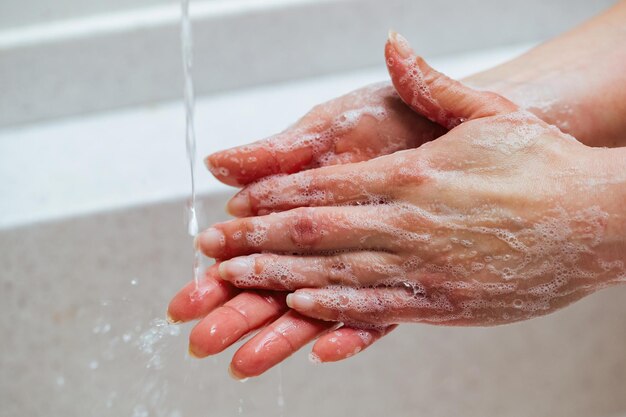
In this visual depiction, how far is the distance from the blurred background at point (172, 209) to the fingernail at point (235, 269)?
7.9 inches

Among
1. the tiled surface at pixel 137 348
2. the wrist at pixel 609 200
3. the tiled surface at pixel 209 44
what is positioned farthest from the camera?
the tiled surface at pixel 209 44

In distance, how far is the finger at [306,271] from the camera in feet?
2.26

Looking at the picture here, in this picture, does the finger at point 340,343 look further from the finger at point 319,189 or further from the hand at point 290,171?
the finger at point 319,189

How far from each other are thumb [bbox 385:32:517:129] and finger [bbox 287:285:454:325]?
180 mm

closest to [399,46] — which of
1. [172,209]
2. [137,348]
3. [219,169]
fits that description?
[219,169]

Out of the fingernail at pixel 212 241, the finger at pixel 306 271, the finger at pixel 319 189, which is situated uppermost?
the finger at pixel 319 189

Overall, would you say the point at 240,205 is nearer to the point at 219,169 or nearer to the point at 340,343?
the point at 219,169

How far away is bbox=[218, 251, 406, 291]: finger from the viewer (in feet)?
2.26

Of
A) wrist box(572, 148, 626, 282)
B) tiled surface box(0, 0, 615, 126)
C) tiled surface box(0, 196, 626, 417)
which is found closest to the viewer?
wrist box(572, 148, 626, 282)

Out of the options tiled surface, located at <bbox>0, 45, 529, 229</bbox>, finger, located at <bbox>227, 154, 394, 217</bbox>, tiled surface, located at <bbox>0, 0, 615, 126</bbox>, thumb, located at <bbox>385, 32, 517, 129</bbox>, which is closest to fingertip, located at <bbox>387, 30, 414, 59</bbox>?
thumb, located at <bbox>385, 32, 517, 129</bbox>

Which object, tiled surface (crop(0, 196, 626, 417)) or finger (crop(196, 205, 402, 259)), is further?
tiled surface (crop(0, 196, 626, 417))

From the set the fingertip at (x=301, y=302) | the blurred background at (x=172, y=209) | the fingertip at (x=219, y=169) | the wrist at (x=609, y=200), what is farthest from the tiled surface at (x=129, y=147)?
the wrist at (x=609, y=200)

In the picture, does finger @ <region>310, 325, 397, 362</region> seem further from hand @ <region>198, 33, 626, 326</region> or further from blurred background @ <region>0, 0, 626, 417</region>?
blurred background @ <region>0, 0, 626, 417</region>

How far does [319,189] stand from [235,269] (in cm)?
11
